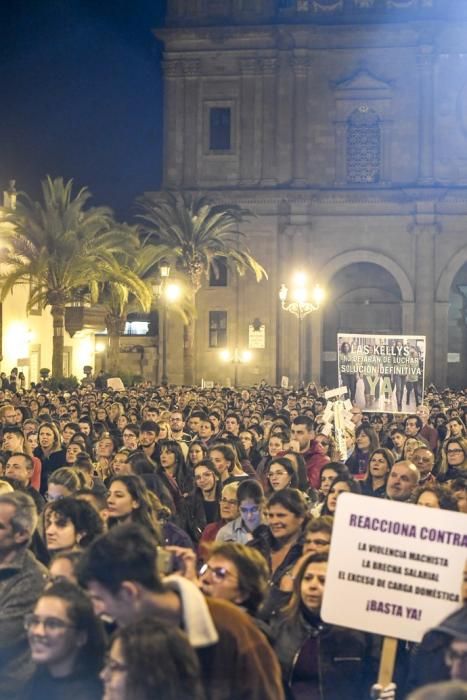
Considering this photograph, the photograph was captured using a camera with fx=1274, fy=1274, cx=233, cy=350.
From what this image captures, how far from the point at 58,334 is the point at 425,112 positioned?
868 inches

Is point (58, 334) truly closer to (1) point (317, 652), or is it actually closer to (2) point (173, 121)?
(2) point (173, 121)

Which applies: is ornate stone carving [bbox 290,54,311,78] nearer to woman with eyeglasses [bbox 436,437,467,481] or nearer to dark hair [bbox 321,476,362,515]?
woman with eyeglasses [bbox 436,437,467,481]

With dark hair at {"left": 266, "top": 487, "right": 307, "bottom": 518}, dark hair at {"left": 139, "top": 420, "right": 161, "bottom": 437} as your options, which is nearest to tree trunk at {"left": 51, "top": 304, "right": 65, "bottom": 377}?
dark hair at {"left": 139, "top": 420, "right": 161, "bottom": 437}

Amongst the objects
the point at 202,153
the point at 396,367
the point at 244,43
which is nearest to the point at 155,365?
the point at 202,153

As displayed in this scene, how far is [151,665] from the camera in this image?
13.2 feet

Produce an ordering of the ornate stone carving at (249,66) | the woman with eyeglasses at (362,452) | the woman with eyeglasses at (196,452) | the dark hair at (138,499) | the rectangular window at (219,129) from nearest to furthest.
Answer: the dark hair at (138,499) → the woman with eyeglasses at (196,452) → the woman with eyeglasses at (362,452) → the ornate stone carving at (249,66) → the rectangular window at (219,129)

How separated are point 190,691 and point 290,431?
427 inches

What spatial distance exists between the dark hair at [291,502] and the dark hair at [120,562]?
2.81 metres

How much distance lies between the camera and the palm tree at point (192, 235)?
44.2 metres

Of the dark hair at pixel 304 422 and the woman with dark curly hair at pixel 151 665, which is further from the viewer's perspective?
the dark hair at pixel 304 422

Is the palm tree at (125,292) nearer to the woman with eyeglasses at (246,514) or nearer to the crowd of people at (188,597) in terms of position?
the crowd of people at (188,597)

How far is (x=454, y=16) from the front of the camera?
167ft

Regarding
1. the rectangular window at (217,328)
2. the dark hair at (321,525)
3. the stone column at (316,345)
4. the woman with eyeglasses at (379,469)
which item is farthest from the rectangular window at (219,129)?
the dark hair at (321,525)

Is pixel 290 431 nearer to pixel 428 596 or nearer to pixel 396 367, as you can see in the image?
pixel 396 367
